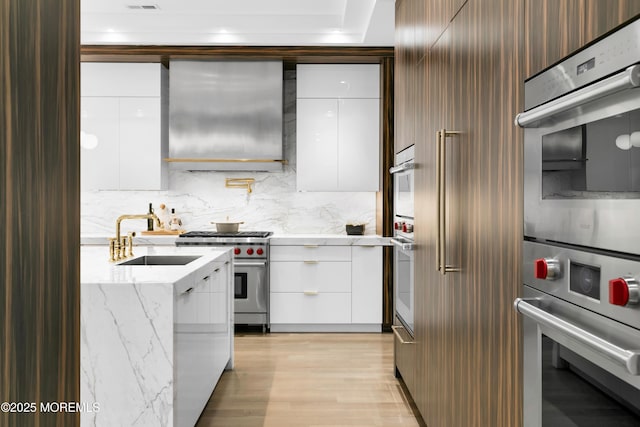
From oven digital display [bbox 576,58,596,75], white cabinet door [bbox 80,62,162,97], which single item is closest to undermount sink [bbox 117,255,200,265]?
white cabinet door [bbox 80,62,162,97]

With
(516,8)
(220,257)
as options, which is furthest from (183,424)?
(516,8)

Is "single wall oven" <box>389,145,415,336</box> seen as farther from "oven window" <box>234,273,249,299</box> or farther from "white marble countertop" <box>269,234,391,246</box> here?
"oven window" <box>234,273,249,299</box>

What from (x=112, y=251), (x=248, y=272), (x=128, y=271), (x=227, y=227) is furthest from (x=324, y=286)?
(x=128, y=271)

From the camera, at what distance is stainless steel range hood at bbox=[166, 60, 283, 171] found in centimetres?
491

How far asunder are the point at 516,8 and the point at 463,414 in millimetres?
1408

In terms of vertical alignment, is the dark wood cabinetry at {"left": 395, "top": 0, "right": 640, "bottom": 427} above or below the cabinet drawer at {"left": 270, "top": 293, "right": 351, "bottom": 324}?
above

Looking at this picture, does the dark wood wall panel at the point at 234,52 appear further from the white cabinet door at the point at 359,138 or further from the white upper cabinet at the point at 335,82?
the white cabinet door at the point at 359,138

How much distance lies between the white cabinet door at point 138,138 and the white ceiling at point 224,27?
0.58 metres

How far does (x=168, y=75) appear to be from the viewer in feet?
17.1

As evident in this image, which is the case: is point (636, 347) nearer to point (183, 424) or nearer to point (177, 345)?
point (177, 345)

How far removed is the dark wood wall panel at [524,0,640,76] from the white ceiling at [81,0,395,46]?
3278 mm

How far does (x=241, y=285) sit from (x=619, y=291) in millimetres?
4054

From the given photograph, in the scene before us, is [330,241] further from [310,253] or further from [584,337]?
[584,337]

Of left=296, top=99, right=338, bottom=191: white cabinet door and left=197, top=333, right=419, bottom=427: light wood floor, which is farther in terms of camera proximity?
left=296, top=99, right=338, bottom=191: white cabinet door
